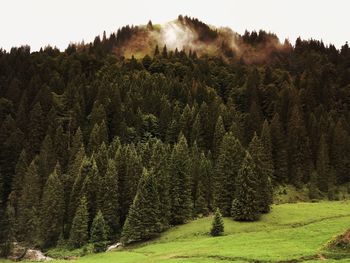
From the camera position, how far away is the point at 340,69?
184375mm

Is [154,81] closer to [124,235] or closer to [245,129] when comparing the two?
[245,129]

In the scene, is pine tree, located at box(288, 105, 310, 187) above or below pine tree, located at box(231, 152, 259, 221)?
above

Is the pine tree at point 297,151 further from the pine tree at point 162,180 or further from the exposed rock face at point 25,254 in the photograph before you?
the exposed rock face at point 25,254

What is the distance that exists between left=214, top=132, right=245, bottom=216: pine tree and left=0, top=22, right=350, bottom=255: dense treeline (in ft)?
0.78

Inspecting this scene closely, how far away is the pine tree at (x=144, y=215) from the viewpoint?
78.6 metres

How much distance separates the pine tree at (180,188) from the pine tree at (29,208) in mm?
29188

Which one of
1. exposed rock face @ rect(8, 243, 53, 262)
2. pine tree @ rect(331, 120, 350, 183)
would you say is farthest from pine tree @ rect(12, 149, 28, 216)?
pine tree @ rect(331, 120, 350, 183)

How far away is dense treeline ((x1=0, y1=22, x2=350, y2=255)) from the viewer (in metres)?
86.3

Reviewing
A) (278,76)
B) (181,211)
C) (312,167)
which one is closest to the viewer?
(181,211)

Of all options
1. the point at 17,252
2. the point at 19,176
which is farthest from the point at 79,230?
the point at 19,176

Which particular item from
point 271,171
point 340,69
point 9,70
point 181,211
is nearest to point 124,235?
point 181,211

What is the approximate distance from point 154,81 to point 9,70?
55.8m

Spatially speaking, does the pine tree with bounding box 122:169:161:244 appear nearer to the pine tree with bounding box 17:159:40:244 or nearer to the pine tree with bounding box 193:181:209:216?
the pine tree with bounding box 193:181:209:216

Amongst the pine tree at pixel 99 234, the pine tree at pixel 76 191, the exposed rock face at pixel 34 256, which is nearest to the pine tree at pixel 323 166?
the pine tree at pixel 76 191
